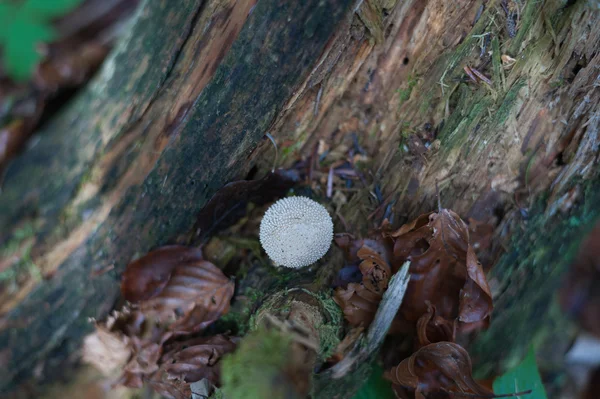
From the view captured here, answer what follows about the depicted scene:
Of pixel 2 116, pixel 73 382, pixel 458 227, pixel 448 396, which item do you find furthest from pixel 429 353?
pixel 2 116

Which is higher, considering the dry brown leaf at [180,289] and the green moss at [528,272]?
the dry brown leaf at [180,289]

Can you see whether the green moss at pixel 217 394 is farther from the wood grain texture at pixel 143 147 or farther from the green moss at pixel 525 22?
the green moss at pixel 525 22

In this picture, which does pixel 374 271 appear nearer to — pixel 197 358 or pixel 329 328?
pixel 329 328

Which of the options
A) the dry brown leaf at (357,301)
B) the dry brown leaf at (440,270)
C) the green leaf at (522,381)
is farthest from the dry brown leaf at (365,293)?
the green leaf at (522,381)

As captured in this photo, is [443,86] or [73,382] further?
[73,382]

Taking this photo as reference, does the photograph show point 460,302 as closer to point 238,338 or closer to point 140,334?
point 238,338

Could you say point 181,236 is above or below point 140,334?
above
